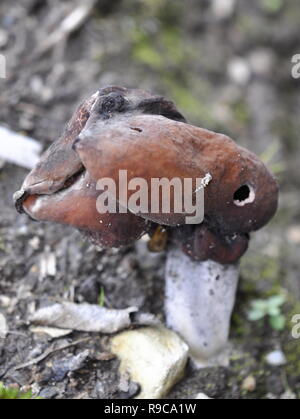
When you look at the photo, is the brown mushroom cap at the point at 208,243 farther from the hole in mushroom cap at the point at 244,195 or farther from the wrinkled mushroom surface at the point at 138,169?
the hole in mushroom cap at the point at 244,195

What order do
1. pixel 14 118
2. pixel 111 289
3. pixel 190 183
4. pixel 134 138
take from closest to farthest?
pixel 134 138, pixel 190 183, pixel 111 289, pixel 14 118

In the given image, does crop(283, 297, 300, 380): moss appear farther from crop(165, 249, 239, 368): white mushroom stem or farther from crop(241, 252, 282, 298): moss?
crop(165, 249, 239, 368): white mushroom stem

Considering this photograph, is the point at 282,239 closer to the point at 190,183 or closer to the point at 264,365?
the point at 264,365

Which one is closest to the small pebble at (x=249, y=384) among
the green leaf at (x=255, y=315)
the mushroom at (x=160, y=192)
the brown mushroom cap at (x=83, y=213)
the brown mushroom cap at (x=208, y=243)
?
the green leaf at (x=255, y=315)

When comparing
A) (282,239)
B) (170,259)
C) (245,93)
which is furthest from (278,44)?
(170,259)

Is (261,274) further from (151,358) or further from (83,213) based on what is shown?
(83,213)
